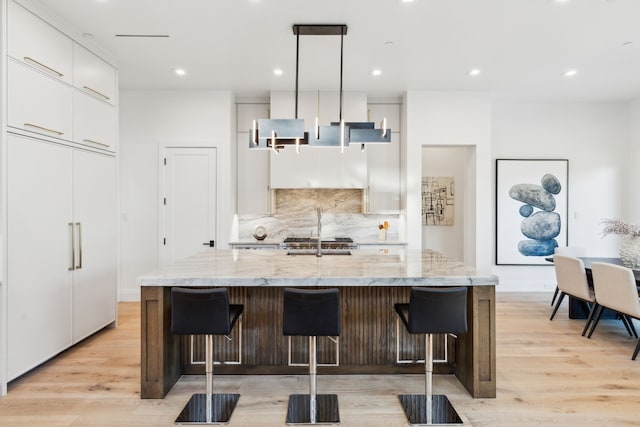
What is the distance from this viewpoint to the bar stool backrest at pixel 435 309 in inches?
91.0

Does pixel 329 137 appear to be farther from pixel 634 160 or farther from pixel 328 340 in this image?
pixel 634 160

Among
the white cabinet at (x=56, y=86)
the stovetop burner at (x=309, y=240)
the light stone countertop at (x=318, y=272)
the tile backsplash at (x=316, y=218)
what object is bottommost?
the light stone countertop at (x=318, y=272)

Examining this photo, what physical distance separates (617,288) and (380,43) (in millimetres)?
3095

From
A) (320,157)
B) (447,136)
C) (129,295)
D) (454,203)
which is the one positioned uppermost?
(447,136)

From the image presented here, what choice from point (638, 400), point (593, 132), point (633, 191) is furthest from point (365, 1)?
point (633, 191)

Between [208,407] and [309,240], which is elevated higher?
[309,240]

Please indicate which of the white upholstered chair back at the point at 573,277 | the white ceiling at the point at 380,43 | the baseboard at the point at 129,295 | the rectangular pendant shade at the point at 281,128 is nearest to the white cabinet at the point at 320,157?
the white ceiling at the point at 380,43

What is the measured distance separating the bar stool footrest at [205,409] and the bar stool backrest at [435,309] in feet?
4.17

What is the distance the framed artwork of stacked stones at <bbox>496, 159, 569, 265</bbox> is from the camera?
5.93m

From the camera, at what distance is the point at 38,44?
3.03m

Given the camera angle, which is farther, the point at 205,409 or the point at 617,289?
the point at 617,289

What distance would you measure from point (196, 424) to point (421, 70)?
4125 mm

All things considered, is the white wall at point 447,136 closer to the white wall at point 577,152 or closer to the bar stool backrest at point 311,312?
the white wall at point 577,152

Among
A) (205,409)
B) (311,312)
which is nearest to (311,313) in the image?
(311,312)
